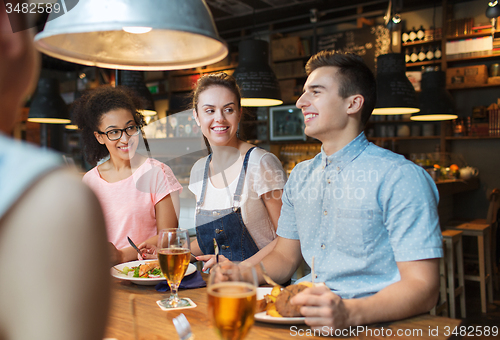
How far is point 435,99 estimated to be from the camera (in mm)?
4617

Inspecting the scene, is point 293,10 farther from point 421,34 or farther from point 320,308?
point 320,308

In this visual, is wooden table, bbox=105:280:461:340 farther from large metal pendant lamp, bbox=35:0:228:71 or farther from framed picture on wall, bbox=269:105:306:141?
framed picture on wall, bbox=269:105:306:141

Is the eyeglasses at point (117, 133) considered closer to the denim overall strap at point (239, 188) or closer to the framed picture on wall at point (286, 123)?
the denim overall strap at point (239, 188)

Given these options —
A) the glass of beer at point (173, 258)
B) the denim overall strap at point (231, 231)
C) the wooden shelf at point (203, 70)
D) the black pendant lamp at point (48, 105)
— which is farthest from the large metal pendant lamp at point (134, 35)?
the wooden shelf at point (203, 70)

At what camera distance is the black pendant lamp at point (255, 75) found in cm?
341

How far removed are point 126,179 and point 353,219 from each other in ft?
4.46

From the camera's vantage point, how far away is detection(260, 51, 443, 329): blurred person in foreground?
3.24 ft

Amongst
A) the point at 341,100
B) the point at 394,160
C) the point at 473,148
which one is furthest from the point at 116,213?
the point at 473,148

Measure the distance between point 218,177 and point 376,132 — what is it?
4696mm

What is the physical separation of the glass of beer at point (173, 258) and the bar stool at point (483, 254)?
11.5 feet

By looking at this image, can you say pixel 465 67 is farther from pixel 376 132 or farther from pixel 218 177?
pixel 218 177

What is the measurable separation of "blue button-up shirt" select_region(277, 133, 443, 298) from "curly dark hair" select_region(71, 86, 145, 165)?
127 centimetres

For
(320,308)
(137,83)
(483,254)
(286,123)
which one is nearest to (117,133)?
(320,308)

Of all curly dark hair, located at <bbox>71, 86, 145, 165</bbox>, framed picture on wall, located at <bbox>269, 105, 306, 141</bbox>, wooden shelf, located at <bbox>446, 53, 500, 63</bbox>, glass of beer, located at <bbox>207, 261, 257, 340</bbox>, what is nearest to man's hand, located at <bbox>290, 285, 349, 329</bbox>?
glass of beer, located at <bbox>207, 261, 257, 340</bbox>
